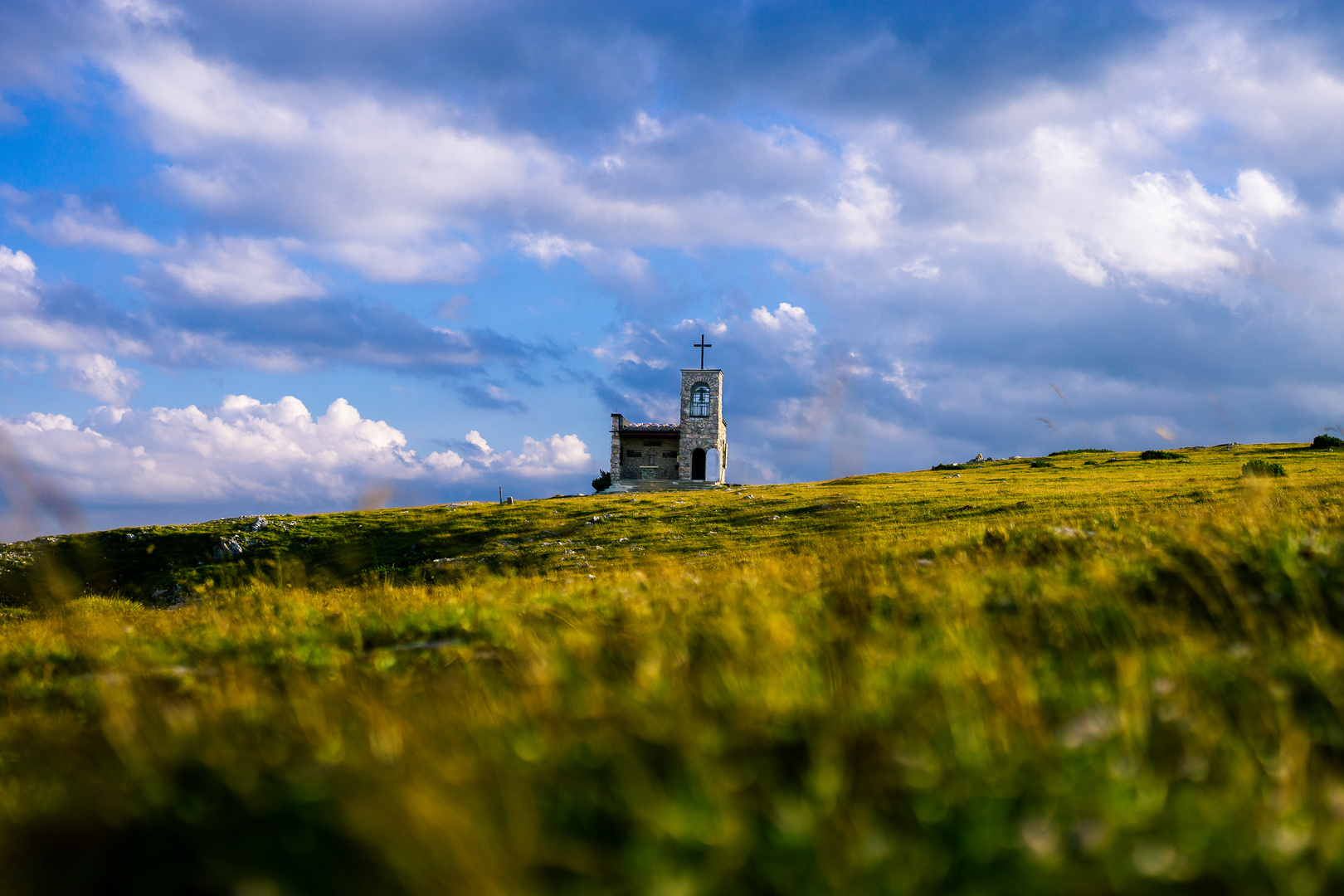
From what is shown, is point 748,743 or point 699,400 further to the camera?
point 699,400

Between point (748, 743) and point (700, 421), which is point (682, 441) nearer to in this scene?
point (700, 421)

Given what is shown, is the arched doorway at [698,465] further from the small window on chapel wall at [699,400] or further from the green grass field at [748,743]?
the green grass field at [748,743]

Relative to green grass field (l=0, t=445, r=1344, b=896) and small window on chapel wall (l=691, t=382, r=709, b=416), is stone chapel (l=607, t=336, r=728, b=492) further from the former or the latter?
green grass field (l=0, t=445, r=1344, b=896)

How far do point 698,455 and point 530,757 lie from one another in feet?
222

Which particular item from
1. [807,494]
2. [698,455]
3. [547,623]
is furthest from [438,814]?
[698,455]

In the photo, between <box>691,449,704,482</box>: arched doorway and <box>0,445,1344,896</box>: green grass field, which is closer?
<box>0,445,1344,896</box>: green grass field

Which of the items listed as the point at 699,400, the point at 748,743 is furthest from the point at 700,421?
the point at 748,743

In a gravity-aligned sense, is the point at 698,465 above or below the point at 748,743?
above

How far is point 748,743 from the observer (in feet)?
11.0

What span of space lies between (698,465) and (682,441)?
135 inches

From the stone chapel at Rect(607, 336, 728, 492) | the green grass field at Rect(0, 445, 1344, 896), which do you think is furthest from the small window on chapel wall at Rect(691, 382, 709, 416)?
the green grass field at Rect(0, 445, 1344, 896)

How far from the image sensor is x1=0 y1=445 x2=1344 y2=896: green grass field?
2.59m

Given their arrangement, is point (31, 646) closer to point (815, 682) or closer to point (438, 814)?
point (438, 814)

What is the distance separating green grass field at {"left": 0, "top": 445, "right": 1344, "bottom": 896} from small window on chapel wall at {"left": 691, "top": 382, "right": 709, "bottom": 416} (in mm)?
63013
